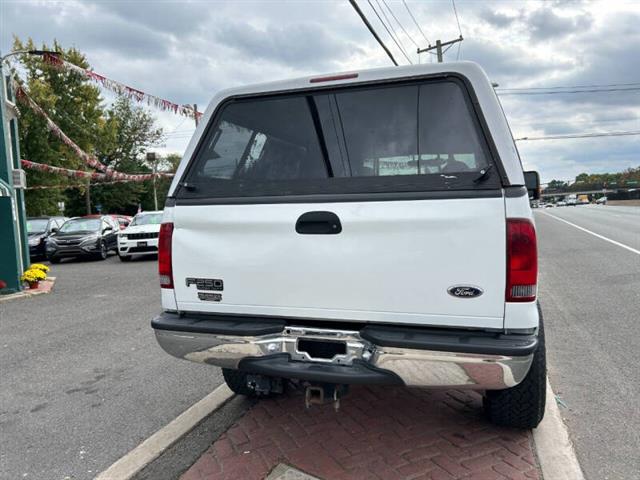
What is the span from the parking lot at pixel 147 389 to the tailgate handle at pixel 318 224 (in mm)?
1378

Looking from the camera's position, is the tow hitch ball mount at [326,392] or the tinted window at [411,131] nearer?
the tinted window at [411,131]

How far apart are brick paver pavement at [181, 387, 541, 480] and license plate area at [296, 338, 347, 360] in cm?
71

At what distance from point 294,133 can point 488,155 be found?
116cm

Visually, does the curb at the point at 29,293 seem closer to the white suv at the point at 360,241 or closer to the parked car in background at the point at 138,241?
the parked car in background at the point at 138,241

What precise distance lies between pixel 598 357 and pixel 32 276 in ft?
32.3

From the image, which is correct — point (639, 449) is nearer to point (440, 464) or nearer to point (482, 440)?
point (482, 440)

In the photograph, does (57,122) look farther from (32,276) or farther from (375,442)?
(375,442)

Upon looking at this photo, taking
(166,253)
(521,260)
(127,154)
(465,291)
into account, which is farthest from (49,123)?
(127,154)

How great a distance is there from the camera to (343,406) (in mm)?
3688

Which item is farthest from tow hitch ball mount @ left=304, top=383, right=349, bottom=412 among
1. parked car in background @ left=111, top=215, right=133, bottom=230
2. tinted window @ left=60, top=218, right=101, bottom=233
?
parked car in background @ left=111, top=215, right=133, bottom=230

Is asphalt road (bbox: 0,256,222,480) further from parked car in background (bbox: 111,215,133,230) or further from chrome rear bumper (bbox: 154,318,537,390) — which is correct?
parked car in background (bbox: 111,215,133,230)

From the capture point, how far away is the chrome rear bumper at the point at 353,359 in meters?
2.36

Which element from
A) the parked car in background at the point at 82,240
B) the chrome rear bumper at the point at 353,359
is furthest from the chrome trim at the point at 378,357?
the parked car in background at the point at 82,240

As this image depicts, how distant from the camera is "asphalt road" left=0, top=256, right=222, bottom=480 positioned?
324 cm
